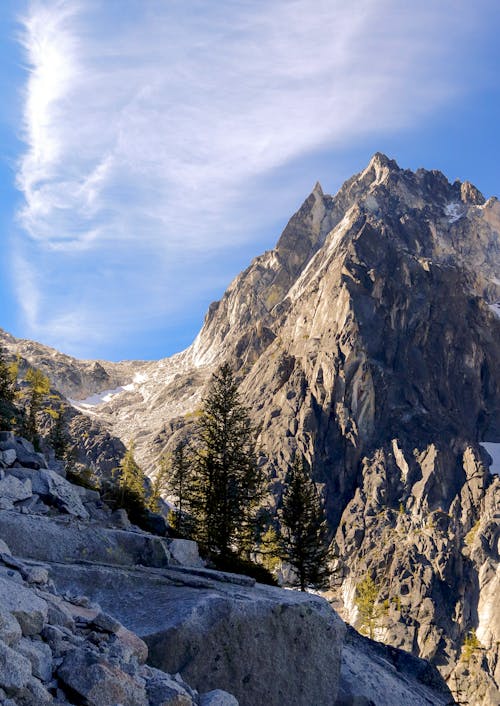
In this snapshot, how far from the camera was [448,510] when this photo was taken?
14700 centimetres

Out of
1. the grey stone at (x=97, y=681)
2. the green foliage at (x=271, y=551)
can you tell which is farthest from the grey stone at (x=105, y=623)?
the green foliage at (x=271, y=551)

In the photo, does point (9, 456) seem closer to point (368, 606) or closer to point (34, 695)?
point (34, 695)

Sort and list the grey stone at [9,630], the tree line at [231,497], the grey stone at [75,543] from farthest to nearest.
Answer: the tree line at [231,497] → the grey stone at [75,543] → the grey stone at [9,630]

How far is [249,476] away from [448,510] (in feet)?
416

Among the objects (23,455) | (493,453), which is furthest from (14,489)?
(493,453)

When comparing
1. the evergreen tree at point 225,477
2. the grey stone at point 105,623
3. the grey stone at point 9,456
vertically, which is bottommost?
the grey stone at point 105,623

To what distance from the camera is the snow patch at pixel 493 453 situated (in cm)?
16062

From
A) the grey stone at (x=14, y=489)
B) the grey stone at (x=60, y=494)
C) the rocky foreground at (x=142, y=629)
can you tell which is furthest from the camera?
the grey stone at (x=60, y=494)

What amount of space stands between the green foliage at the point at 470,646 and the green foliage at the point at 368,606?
1650 cm

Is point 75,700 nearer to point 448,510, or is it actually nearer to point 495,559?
point 495,559

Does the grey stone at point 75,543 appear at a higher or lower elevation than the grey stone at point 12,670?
higher

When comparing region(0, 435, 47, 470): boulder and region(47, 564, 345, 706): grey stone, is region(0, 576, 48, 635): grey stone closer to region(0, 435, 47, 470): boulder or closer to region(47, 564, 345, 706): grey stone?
region(47, 564, 345, 706): grey stone

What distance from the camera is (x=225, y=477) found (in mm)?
37938

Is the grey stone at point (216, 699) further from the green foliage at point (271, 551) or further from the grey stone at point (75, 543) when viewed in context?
the green foliage at point (271, 551)
